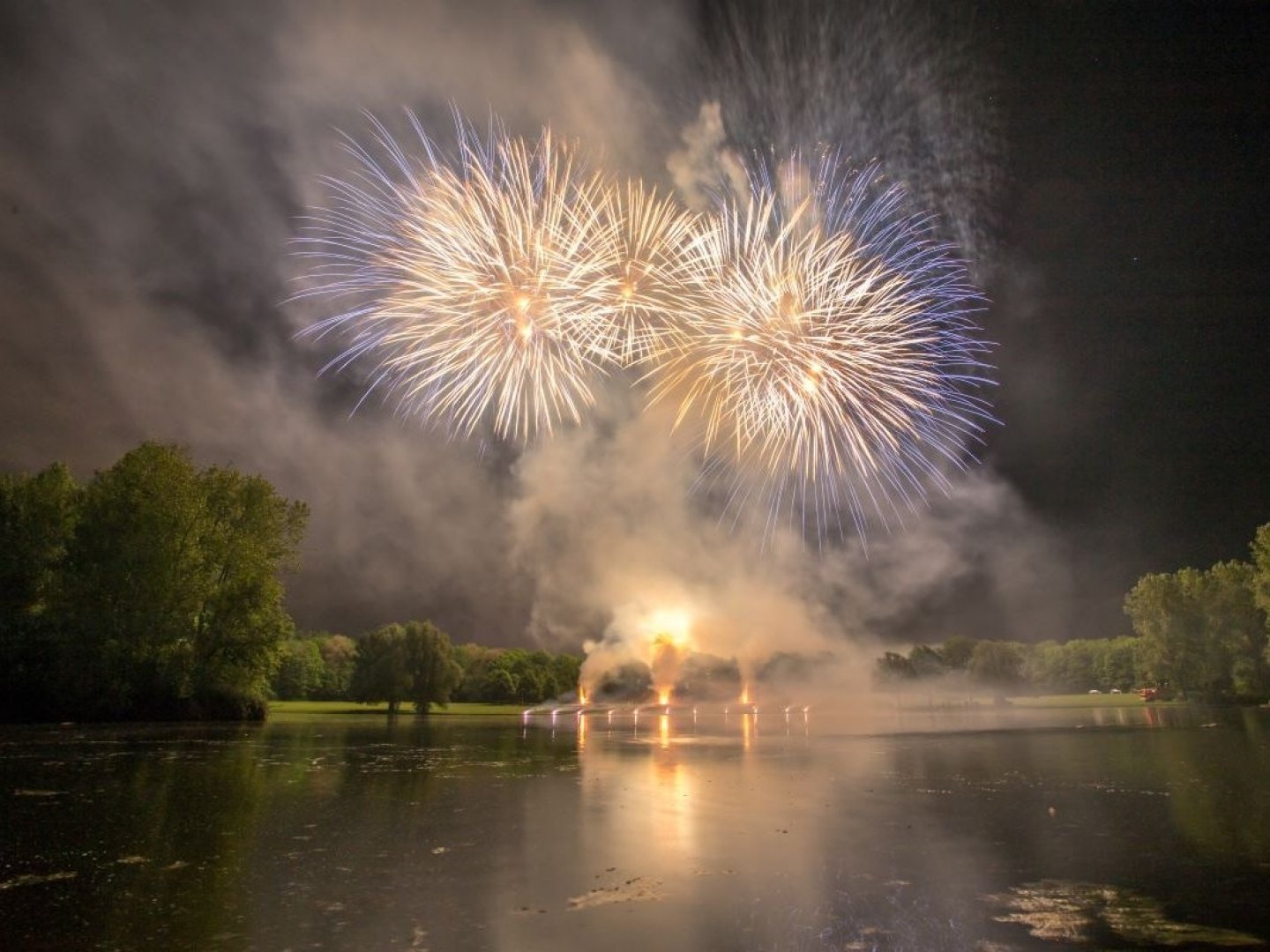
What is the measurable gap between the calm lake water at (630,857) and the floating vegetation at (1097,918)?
0.12 feet

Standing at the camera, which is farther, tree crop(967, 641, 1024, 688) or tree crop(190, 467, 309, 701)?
tree crop(967, 641, 1024, 688)

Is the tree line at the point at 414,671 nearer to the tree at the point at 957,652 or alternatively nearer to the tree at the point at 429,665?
the tree at the point at 429,665

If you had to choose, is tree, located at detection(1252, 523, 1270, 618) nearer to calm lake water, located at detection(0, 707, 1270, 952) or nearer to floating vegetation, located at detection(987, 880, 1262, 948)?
calm lake water, located at detection(0, 707, 1270, 952)

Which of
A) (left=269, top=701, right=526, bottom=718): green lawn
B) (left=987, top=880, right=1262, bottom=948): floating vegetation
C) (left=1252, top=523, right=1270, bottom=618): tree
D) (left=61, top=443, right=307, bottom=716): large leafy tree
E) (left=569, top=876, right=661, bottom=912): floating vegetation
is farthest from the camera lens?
(left=269, top=701, right=526, bottom=718): green lawn

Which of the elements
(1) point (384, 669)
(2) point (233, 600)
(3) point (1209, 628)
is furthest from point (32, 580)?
(3) point (1209, 628)

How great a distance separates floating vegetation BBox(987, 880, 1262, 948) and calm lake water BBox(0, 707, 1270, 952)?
0.12 feet

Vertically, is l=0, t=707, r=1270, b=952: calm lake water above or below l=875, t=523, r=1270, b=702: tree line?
below

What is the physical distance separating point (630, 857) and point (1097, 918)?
5.12 m

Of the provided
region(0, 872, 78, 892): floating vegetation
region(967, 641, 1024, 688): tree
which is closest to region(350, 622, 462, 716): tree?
region(0, 872, 78, 892): floating vegetation

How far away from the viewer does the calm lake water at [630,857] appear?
21.5 feet

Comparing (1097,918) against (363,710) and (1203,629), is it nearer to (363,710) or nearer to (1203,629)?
(363,710)

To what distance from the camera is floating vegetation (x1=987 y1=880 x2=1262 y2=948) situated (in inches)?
251

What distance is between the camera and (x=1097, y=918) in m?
7.02

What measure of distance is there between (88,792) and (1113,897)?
17.0m
